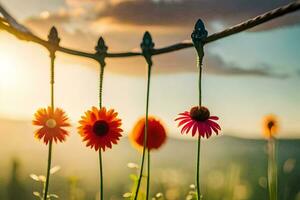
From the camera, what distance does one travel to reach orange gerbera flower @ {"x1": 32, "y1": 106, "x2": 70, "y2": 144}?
149 centimetres

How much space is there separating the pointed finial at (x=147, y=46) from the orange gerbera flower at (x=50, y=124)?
0.34 meters

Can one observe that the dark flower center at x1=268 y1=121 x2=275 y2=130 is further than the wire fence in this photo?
Yes

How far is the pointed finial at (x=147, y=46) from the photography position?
4.00ft

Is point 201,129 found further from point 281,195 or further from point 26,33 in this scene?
point 281,195

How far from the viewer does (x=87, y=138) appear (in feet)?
5.21

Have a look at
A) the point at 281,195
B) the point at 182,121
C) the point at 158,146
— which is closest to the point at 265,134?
the point at 281,195

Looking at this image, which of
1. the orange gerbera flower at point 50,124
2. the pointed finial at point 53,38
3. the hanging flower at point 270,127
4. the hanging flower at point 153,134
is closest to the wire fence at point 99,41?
the pointed finial at point 53,38

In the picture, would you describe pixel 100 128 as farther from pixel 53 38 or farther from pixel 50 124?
pixel 53 38

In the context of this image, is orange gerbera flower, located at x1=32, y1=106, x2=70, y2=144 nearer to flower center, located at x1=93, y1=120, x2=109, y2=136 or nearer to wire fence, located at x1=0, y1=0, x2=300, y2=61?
flower center, located at x1=93, y1=120, x2=109, y2=136

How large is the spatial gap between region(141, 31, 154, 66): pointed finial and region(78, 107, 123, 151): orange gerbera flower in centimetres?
30

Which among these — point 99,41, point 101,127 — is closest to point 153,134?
point 101,127

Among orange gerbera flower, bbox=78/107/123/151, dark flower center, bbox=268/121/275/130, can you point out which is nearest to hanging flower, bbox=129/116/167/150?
orange gerbera flower, bbox=78/107/123/151

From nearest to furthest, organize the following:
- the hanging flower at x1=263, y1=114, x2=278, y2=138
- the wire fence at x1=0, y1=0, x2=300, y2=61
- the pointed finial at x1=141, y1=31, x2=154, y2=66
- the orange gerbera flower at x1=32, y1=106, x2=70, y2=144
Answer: the wire fence at x1=0, y1=0, x2=300, y2=61
the pointed finial at x1=141, y1=31, x2=154, y2=66
the orange gerbera flower at x1=32, y1=106, x2=70, y2=144
the hanging flower at x1=263, y1=114, x2=278, y2=138

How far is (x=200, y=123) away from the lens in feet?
4.92
